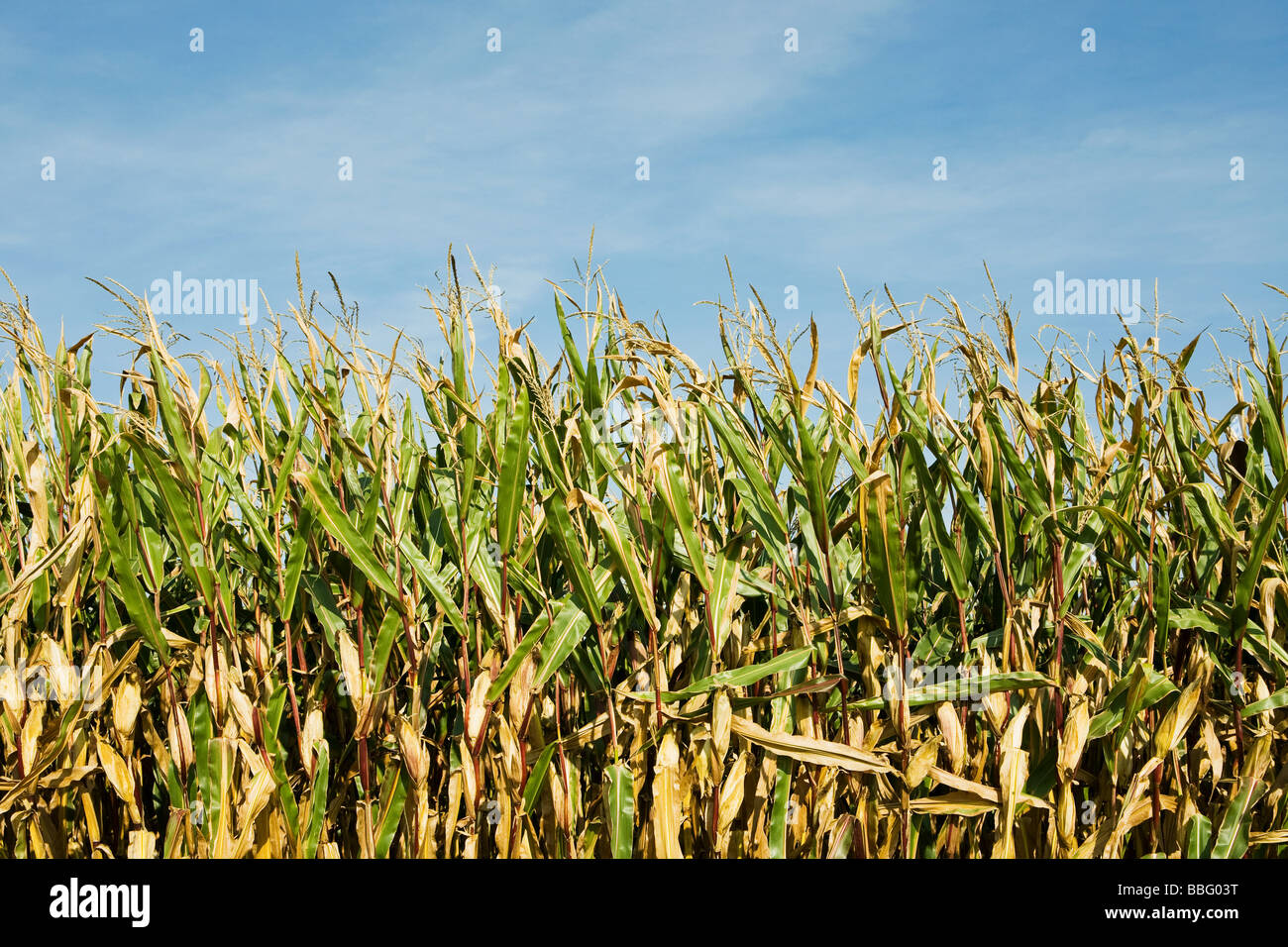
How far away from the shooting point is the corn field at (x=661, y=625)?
2037 millimetres

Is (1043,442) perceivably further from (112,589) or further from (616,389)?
(112,589)

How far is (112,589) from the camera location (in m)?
2.24

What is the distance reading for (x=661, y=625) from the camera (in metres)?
2.23

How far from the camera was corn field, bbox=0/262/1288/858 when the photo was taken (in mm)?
2037

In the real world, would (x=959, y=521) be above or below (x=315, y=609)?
above

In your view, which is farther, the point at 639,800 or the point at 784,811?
the point at 639,800
